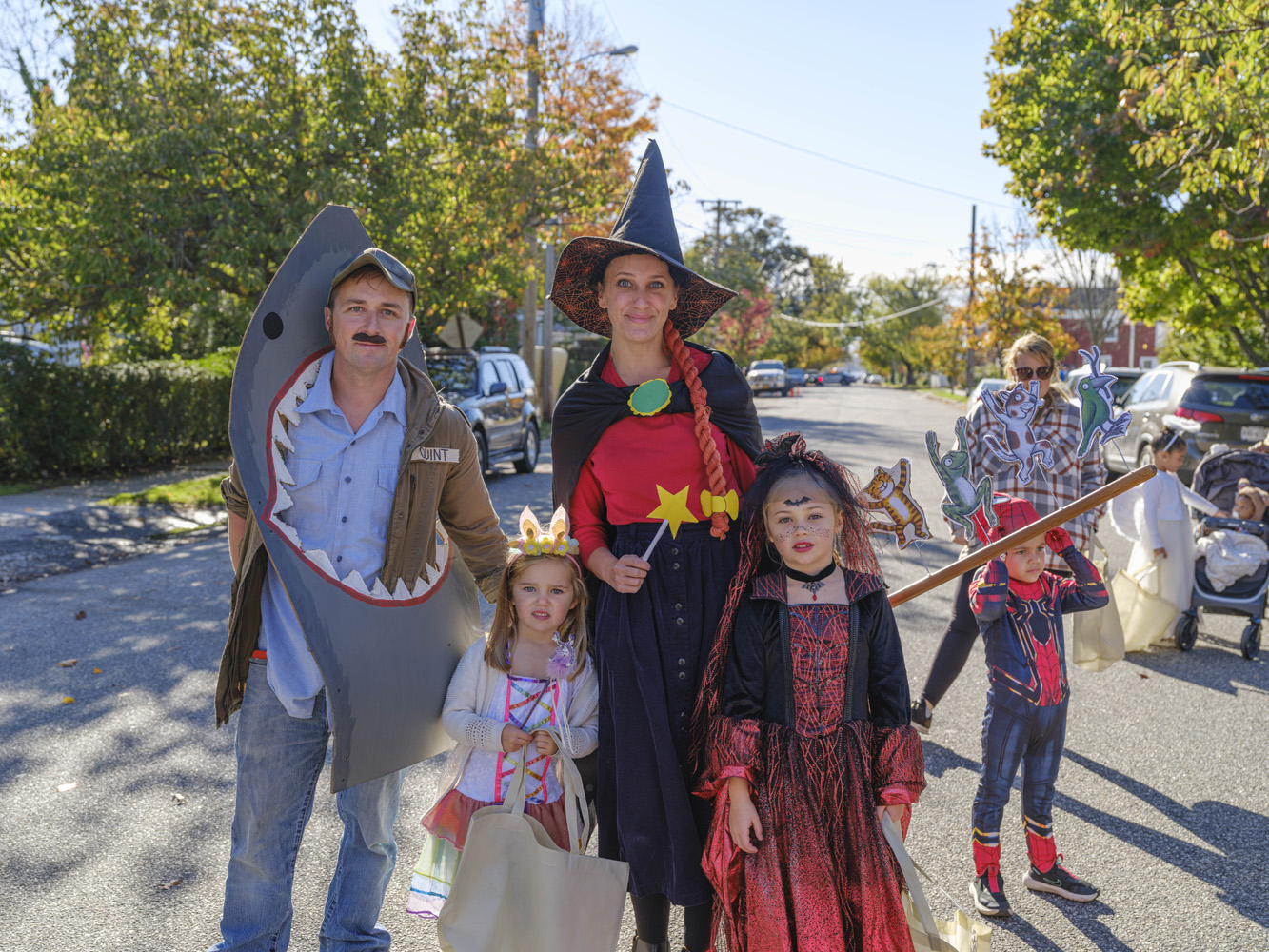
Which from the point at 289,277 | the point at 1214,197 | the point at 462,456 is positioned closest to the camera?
the point at 289,277

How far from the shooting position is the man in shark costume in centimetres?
231

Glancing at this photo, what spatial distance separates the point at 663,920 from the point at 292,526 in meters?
1.46

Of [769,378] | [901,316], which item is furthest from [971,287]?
[901,316]

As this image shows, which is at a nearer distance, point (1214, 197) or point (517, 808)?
point (517, 808)

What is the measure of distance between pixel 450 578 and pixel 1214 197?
53.0ft

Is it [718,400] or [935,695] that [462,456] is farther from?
[935,695]

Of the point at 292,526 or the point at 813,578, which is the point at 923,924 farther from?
the point at 292,526

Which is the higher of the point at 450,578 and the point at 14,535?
the point at 450,578

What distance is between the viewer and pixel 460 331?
Answer: 16750 millimetres

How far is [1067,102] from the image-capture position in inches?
613

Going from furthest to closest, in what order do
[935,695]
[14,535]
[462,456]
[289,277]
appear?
[14,535]
[935,695]
[462,456]
[289,277]

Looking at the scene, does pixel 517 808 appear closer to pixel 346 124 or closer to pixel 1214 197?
pixel 346 124

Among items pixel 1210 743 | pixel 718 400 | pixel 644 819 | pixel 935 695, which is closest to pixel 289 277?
pixel 718 400

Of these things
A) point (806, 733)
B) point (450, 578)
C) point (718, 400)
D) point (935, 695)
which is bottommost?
point (935, 695)
